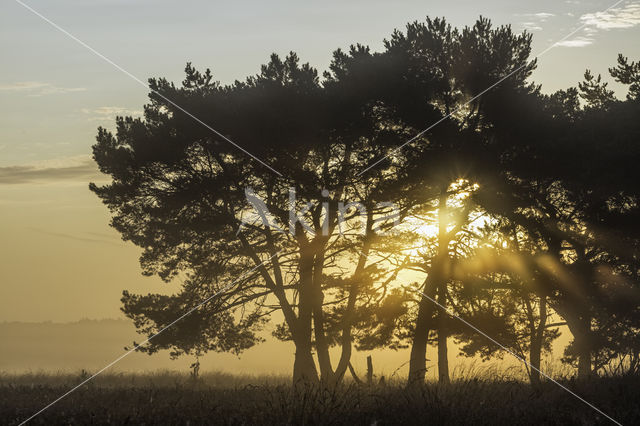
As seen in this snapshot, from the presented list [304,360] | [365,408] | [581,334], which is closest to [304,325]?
[304,360]

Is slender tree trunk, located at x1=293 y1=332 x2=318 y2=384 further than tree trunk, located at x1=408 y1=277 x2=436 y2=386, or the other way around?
slender tree trunk, located at x1=293 y1=332 x2=318 y2=384

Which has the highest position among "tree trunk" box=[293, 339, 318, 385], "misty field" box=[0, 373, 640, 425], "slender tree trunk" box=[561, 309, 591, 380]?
"slender tree trunk" box=[561, 309, 591, 380]

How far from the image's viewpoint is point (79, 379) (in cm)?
2314

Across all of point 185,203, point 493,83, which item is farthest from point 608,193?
point 185,203

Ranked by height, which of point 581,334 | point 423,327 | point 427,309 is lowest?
point 581,334

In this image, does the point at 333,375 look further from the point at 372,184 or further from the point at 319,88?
the point at 319,88

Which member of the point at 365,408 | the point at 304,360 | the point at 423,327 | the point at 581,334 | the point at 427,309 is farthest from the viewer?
the point at 581,334

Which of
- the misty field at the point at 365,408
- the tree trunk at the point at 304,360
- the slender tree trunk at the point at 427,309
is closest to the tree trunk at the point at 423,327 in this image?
the slender tree trunk at the point at 427,309

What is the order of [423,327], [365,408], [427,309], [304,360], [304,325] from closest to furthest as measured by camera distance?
1. [365,408]
2. [427,309]
3. [423,327]
4. [304,360]
5. [304,325]

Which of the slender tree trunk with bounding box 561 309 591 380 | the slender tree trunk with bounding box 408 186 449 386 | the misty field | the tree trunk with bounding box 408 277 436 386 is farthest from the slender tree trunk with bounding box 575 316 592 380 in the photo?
the misty field

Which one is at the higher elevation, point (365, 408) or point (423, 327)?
point (423, 327)

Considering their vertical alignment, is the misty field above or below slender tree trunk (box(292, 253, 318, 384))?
below

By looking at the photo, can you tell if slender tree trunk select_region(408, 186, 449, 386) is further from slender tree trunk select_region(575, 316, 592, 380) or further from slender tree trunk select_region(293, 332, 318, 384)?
slender tree trunk select_region(575, 316, 592, 380)

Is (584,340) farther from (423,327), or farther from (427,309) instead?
(427,309)
